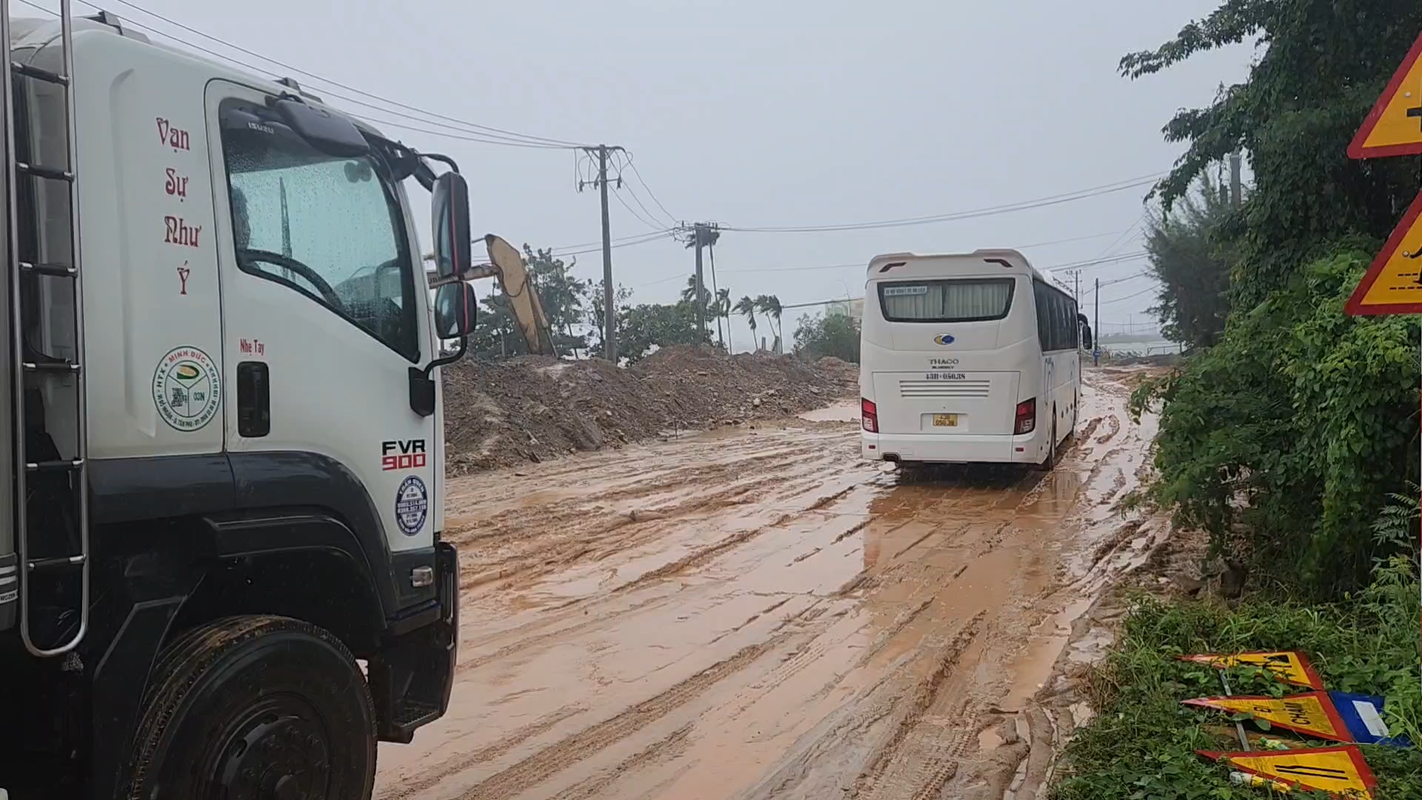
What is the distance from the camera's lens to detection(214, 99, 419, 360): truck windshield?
3.38 meters

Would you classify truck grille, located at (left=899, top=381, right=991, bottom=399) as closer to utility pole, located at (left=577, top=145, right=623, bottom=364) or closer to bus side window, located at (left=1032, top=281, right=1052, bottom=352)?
bus side window, located at (left=1032, top=281, right=1052, bottom=352)

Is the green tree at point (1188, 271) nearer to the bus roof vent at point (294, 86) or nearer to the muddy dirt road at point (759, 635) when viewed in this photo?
the muddy dirt road at point (759, 635)

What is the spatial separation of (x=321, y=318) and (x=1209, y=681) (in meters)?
4.80

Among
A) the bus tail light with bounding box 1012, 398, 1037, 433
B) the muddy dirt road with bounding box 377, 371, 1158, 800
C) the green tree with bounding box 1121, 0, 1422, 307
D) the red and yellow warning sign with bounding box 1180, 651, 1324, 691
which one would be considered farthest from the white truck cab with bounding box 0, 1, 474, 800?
the bus tail light with bounding box 1012, 398, 1037, 433

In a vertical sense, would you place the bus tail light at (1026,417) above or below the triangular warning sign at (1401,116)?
below

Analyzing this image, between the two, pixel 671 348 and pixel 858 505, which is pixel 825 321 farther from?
pixel 858 505

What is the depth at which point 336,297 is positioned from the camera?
3641mm

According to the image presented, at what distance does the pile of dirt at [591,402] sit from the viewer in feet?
58.3

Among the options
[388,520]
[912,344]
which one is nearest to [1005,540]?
[912,344]

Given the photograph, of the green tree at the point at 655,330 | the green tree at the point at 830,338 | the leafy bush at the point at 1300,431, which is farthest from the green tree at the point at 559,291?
the leafy bush at the point at 1300,431

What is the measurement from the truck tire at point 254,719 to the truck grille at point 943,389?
1093cm

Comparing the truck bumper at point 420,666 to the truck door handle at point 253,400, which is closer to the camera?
the truck door handle at point 253,400

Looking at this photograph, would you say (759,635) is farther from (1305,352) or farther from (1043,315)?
(1043,315)

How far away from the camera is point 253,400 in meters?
3.27
